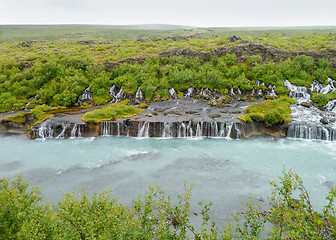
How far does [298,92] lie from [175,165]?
40033mm

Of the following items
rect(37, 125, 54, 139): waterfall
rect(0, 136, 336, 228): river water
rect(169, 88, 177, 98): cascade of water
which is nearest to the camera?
rect(0, 136, 336, 228): river water

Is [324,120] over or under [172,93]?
under

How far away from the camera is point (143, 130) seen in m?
39.9

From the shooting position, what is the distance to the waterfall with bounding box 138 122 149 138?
131 ft

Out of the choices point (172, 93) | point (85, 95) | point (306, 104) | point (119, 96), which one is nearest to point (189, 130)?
point (172, 93)

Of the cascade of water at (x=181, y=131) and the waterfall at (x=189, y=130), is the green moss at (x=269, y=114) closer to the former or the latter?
the waterfall at (x=189, y=130)

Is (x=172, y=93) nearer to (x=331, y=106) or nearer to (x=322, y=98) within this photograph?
(x=322, y=98)

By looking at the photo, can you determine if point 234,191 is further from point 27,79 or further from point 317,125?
point 27,79

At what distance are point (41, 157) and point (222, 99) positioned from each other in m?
39.4

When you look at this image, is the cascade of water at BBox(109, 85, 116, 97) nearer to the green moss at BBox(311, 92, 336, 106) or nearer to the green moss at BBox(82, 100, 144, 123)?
the green moss at BBox(82, 100, 144, 123)

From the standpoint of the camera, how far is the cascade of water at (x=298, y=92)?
50.7m

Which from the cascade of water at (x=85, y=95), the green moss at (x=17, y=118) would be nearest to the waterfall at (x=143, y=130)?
the cascade of water at (x=85, y=95)

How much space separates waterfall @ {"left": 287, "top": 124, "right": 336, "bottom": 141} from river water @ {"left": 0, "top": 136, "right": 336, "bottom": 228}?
126cm

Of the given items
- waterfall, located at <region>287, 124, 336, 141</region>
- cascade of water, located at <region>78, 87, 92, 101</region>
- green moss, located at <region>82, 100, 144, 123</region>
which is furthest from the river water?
cascade of water, located at <region>78, 87, 92, 101</region>
